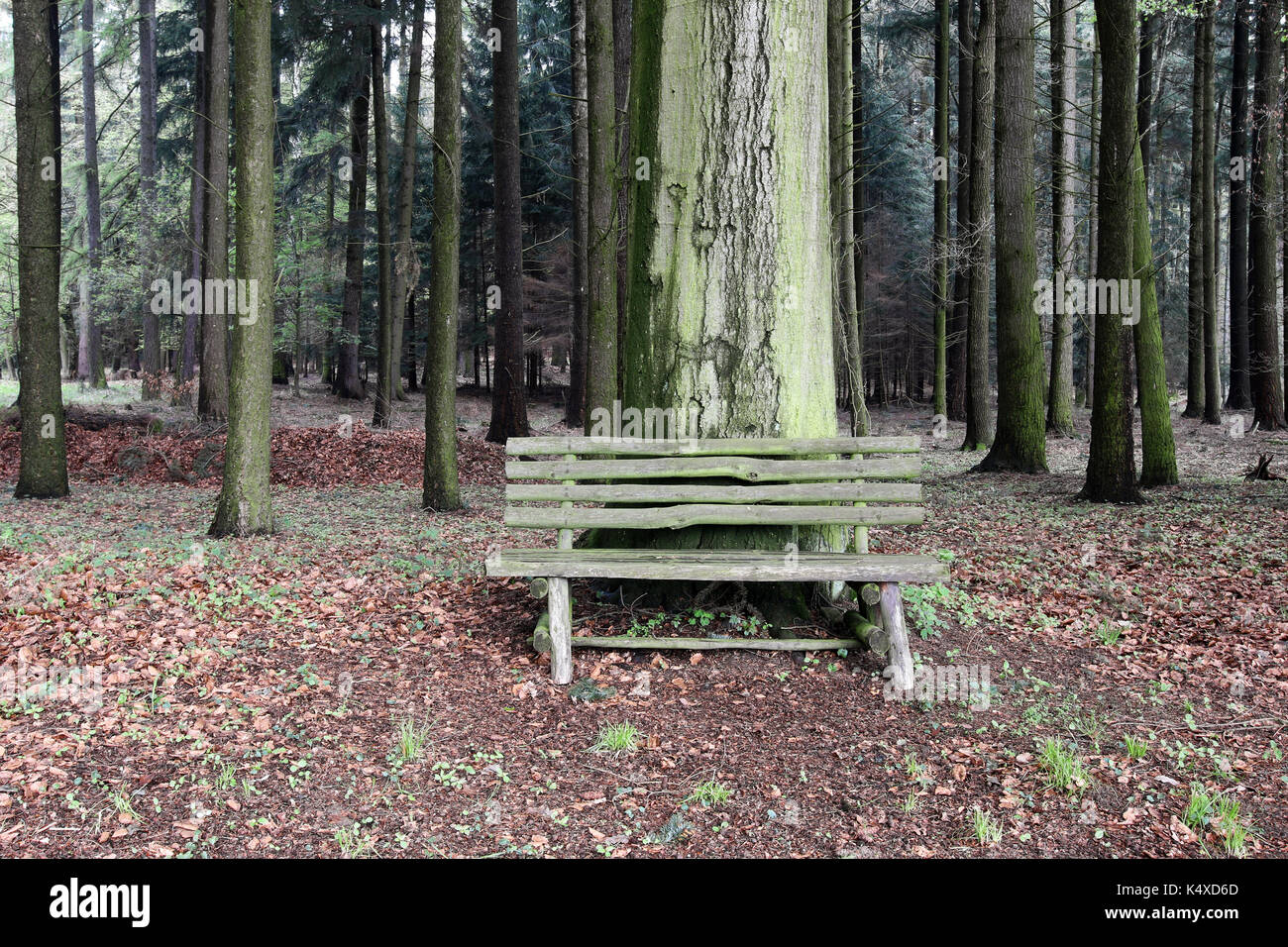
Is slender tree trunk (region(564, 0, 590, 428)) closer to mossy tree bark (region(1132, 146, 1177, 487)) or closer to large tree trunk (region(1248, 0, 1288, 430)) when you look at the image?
mossy tree bark (region(1132, 146, 1177, 487))

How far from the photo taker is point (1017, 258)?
43.9 feet

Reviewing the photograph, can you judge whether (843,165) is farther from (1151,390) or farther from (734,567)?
(734,567)

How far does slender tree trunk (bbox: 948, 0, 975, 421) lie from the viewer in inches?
746

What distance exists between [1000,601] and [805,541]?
1.96 metres

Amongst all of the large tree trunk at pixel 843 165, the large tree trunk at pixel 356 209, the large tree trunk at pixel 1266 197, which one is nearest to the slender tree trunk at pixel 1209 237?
the large tree trunk at pixel 1266 197

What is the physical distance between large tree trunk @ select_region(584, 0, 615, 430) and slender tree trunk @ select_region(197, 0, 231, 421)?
17.9ft

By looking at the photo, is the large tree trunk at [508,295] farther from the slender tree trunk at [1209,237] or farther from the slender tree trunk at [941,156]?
the slender tree trunk at [1209,237]

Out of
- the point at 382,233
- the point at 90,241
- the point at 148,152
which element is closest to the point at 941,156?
the point at 382,233

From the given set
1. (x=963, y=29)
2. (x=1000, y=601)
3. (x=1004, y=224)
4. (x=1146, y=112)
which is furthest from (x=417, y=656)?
(x=963, y=29)

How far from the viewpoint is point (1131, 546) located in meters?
8.03

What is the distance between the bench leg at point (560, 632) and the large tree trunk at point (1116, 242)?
7.45 meters

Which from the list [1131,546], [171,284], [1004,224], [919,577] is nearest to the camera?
[919,577]

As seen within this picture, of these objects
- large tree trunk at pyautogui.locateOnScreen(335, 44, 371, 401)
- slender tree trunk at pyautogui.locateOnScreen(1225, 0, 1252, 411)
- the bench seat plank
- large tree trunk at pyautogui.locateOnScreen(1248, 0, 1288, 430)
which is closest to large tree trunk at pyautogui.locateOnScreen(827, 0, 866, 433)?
the bench seat plank

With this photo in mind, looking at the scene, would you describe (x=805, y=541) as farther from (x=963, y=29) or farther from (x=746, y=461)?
(x=963, y=29)
